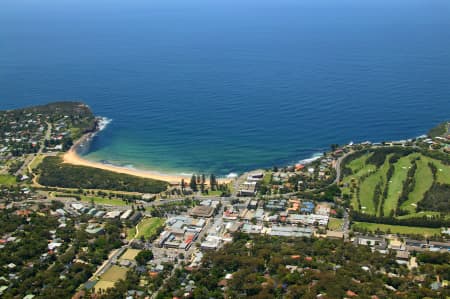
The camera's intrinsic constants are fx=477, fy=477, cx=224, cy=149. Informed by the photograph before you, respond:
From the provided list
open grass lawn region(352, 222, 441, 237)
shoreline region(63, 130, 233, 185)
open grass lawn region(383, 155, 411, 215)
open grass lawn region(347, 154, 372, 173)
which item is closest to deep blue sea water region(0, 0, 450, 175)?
shoreline region(63, 130, 233, 185)

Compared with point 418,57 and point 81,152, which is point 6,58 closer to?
point 81,152

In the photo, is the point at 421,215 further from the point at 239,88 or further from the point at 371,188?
the point at 239,88

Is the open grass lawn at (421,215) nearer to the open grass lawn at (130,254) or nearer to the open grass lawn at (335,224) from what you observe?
the open grass lawn at (335,224)

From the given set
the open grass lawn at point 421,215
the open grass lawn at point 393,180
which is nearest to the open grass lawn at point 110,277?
Answer: the open grass lawn at point 393,180

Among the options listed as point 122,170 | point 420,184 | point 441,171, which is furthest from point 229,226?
point 441,171

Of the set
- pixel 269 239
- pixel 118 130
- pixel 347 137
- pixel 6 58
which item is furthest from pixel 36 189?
pixel 6 58

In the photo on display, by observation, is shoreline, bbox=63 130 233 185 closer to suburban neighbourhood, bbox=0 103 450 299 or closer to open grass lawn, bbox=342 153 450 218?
suburban neighbourhood, bbox=0 103 450 299
